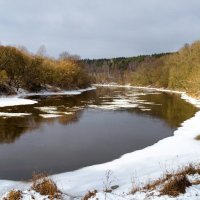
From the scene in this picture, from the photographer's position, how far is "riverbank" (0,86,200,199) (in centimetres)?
1292

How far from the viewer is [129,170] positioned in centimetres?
1572

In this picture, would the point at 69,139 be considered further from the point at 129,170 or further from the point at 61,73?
the point at 61,73

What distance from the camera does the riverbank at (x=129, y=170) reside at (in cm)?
1292

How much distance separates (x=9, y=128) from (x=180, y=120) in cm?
1790

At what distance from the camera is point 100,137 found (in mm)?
25922

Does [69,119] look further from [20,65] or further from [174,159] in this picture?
[20,65]

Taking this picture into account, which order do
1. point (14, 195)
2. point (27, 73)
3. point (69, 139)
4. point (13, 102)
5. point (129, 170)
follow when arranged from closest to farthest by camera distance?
point (14, 195) → point (129, 170) → point (69, 139) → point (13, 102) → point (27, 73)

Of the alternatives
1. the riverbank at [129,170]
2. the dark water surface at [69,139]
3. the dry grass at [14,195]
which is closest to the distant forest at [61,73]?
the dark water surface at [69,139]

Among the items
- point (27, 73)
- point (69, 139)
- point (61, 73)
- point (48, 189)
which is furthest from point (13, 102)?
point (61, 73)

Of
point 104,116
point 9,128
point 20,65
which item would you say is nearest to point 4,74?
point 20,65

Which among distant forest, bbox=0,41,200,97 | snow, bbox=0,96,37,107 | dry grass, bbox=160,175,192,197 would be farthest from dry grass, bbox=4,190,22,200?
distant forest, bbox=0,41,200,97

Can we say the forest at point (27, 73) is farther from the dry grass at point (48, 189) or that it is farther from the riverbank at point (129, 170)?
the dry grass at point (48, 189)

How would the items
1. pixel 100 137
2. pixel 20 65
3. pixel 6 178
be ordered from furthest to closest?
pixel 20 65
pixel 100 137
pixel 6 178

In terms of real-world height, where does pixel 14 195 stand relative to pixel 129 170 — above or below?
above
